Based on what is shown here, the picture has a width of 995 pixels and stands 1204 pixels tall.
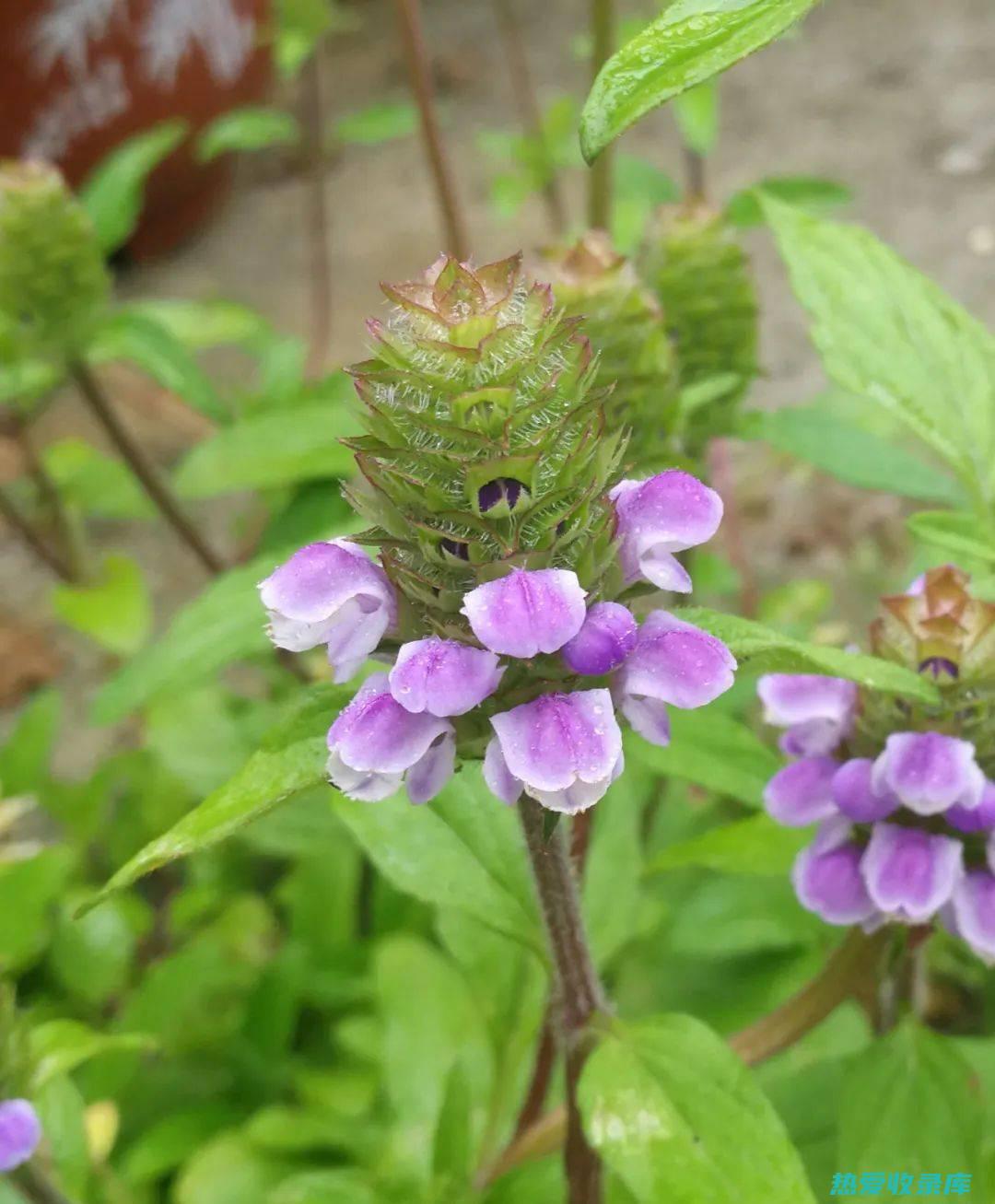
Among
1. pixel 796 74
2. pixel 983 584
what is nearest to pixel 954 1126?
pixel 983 584

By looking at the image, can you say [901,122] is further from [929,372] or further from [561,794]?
[561,794]

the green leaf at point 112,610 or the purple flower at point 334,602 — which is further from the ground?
the purple flower at point 334,602

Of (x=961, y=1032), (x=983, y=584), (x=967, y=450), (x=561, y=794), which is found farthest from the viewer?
(x=961, y=1032)

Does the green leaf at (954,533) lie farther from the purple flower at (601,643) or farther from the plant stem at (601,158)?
the plant stem at (601,158)

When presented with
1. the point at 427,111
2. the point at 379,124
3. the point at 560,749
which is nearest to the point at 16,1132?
the point at 560,749

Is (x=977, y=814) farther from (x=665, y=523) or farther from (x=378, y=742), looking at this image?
(x=378, y=742)

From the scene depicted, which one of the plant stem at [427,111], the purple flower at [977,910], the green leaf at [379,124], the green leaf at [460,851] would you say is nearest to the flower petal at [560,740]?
the green leaf at [460,851]
